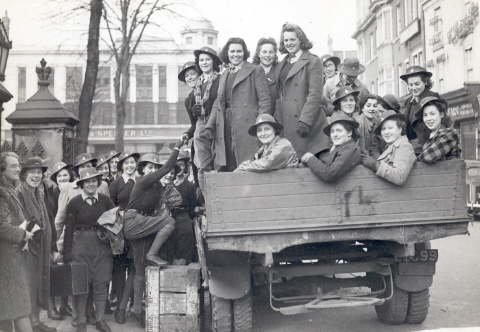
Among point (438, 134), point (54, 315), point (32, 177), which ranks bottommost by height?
point (54, 315)

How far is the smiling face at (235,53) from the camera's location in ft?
20.4

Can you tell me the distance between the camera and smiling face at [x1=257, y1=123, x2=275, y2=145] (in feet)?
17.4

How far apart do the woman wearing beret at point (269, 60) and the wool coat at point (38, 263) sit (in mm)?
2770

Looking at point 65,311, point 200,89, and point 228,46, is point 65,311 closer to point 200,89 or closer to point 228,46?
point 200,89

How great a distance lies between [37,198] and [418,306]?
4.10 m

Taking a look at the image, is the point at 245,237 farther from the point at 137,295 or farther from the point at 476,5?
the point at 476,5

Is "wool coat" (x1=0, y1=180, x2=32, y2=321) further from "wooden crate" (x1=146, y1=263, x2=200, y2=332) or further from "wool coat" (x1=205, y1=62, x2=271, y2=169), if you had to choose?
"wool coat" (x1=205, y1=62, x2=271, y2=169)

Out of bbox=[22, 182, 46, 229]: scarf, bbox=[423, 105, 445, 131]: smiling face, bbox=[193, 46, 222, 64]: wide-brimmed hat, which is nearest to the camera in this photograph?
bbox=[423, 105, 445, 131]: smiling face

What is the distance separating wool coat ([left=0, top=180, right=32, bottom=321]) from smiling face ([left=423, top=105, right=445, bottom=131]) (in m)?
3.95

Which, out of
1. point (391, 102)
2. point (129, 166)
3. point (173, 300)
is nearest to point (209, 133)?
point (129, 166)

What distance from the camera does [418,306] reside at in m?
5.57

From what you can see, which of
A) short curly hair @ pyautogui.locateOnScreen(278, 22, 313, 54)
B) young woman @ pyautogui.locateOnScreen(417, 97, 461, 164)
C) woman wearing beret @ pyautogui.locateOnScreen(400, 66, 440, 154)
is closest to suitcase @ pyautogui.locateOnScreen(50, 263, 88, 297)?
short curly hair @ pyautogui.locateOnScreen(278, 22, 313, 54)

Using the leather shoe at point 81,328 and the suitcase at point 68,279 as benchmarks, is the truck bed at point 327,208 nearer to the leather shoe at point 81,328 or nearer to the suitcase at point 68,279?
the suitcase at point 68,279

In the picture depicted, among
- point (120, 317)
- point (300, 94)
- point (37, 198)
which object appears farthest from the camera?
point (120, 317)
